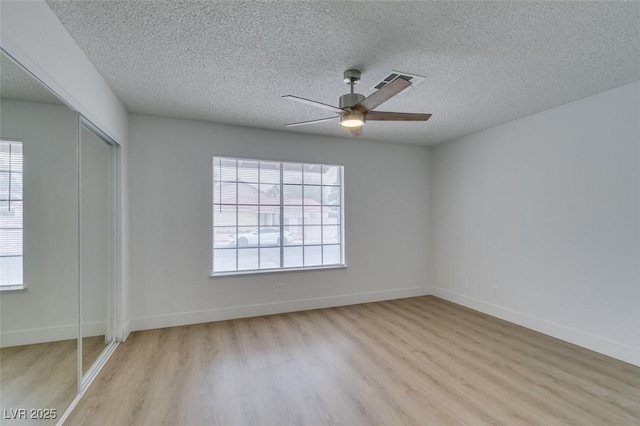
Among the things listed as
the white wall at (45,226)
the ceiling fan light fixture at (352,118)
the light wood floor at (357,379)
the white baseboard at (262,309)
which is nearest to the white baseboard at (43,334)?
the white wall at (45,226)

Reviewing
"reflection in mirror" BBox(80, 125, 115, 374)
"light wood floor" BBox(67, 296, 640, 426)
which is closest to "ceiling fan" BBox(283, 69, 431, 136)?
"reflection in mirror" BBox(80, 125, 115, 374)

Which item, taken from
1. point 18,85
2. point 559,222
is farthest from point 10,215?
point 559,222

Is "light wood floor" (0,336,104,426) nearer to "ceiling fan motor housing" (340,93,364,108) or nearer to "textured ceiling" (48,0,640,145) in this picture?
"textured ceiling" (48,0,640,145)

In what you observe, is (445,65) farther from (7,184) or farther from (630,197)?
(7,184)

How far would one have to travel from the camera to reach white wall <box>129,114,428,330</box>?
3.54m

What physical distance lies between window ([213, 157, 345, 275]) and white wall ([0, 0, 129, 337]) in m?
1.08

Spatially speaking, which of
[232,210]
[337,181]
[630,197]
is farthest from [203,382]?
[630,197]

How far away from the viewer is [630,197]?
2717 millimetres

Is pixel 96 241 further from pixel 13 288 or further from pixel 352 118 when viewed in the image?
pixel 352 118

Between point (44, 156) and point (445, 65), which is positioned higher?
point (445, 65)

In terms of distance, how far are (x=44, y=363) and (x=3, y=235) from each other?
0.98 metres

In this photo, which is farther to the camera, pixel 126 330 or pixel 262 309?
pixel 262 309

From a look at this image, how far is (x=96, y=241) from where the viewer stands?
2.64 metres

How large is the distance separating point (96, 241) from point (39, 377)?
44.7 inches
